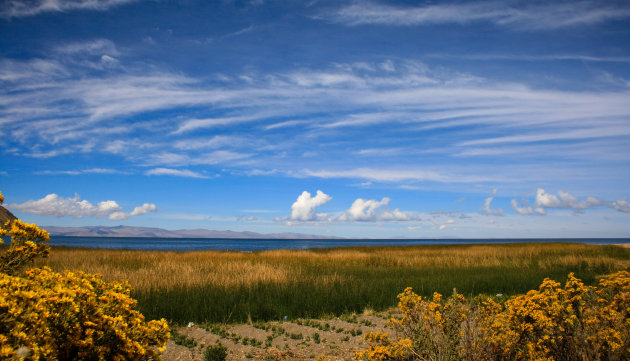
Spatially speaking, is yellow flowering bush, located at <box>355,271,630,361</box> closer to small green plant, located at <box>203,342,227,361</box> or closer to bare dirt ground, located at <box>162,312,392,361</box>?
bare dirt ground, located at <box>162,312,392,361</box>

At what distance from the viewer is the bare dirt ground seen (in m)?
7.71

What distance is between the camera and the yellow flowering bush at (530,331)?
15.7 feet

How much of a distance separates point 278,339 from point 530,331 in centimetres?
571

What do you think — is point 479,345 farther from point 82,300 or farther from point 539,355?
point 82,300

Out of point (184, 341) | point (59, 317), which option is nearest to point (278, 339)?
point (184, 341)

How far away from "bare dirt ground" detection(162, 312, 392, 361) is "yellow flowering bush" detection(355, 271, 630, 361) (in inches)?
107

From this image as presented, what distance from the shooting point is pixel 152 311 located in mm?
10492

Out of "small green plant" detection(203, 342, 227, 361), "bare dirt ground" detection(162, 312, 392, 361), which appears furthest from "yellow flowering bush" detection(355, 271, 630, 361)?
"small green plant" detection(203, 342, 227, 361)

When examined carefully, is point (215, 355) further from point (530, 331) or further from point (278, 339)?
point (530, 331)

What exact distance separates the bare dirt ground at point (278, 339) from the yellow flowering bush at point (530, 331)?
2722mm

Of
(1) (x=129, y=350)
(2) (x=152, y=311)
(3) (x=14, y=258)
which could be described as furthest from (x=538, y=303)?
(2) (x=152, y=311)

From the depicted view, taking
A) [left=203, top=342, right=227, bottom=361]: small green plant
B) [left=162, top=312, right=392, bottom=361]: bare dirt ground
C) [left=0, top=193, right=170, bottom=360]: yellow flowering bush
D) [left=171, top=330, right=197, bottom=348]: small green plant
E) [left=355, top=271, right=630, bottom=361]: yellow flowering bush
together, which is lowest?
[left=162, top=312, right=392, bottom=361]: bare dirt ground

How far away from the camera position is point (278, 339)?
8883mm

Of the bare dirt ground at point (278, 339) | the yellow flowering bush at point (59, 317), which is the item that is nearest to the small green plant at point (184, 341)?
the bare dirt ground at point (278, 339)
